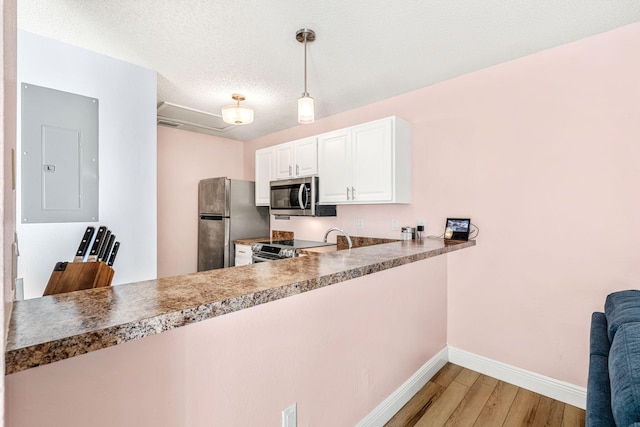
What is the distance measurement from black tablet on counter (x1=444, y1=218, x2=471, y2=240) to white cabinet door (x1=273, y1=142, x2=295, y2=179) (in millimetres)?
1839

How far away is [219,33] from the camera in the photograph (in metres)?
1.98

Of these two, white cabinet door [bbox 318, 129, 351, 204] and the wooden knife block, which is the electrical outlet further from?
white cabinet door [bbox 318, 129, 351, 204]

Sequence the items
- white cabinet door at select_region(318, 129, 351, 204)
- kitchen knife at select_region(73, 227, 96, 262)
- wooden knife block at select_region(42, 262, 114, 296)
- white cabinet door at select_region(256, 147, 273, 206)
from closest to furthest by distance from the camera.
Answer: wooden knife block at select_region(42, 262, 114, 296)
kitchen knife at select_region(73, 227, 96, 262)
white cabinet door at select_region(318, 129, 351, 204)
white cabinet door at select_region(256, 147, 273, 206)

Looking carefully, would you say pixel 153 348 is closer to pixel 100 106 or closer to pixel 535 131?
pixel 100 106

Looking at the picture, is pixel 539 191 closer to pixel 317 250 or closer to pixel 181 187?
pixel 317 250

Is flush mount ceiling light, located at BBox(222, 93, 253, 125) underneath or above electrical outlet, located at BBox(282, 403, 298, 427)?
above

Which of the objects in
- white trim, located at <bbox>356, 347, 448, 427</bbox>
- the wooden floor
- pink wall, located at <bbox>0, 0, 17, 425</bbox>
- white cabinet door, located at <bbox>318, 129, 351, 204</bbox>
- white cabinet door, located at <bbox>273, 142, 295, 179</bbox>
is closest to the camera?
pink wall, located at <bbox>0, 0, 17, 425</bbox>

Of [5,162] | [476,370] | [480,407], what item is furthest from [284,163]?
[5,162]

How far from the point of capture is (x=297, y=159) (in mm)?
3559

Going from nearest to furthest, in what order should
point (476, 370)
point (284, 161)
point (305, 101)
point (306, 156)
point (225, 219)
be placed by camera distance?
1. point (305, 101)
2. point (476, 370)
3. point (306, 156)
4. point (284, 161)
5. point (225, 219)

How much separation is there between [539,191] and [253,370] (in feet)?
7.26

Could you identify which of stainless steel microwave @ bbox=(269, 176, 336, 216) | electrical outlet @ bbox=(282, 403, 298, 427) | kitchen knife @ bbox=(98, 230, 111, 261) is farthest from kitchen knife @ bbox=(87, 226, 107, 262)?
stainless steel microwave @ bbox=(269, 176, 336, 216)

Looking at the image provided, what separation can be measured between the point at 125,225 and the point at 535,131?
3.07 metres

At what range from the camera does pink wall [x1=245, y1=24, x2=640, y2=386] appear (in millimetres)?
1908
